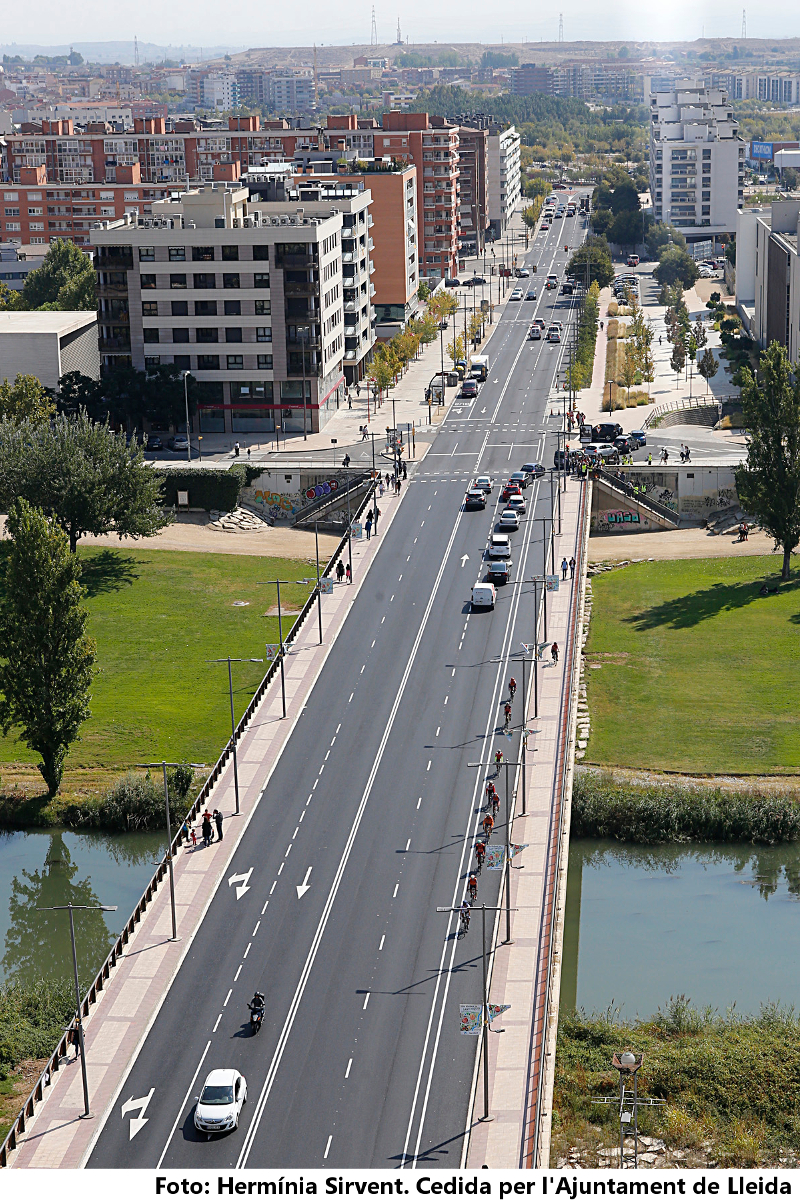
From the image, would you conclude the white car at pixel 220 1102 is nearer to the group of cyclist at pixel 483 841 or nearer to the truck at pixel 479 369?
the group of cyclist at pixel 483 841

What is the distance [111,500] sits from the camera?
115 m

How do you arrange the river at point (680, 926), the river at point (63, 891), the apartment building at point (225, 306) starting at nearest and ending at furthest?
the river at point (680, 926), the river at point (63, 891), the apartment building at point (225, 306)

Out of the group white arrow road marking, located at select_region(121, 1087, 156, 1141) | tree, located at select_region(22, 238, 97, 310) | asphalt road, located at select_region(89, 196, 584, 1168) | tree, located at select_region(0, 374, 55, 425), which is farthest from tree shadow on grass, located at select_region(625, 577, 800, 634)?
tree, located at select_region(22, 238, 97, 310)

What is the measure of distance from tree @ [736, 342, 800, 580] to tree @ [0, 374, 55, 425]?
57.7 metres

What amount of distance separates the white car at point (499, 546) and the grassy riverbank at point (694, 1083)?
49656 mm

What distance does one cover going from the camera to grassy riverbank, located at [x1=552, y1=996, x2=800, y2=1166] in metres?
54.5

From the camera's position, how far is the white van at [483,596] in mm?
100688

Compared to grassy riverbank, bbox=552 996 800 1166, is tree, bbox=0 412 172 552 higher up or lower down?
higher up

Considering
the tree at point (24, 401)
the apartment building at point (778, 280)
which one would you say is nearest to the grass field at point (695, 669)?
the apartment building at point (778, 280)

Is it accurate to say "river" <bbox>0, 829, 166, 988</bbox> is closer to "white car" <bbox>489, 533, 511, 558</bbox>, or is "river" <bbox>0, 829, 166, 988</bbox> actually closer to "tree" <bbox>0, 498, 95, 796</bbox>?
"tree" <bbox>0, 498, 95, 796</bbox>

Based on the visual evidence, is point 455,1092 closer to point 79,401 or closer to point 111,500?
point 111,500

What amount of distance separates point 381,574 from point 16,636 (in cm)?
3266

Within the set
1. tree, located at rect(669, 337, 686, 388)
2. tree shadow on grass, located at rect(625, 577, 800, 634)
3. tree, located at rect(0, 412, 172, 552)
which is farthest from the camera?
tree, located at rect(669, 337, 686, 388)
